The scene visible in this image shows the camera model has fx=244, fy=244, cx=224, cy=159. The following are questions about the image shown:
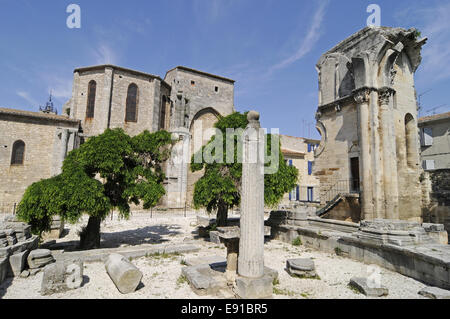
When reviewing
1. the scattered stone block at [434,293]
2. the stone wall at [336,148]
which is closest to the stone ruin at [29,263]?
the scattered stone block at [434,293]

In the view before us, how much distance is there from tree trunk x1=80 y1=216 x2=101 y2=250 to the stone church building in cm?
772

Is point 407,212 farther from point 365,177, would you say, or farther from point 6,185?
point 6,185

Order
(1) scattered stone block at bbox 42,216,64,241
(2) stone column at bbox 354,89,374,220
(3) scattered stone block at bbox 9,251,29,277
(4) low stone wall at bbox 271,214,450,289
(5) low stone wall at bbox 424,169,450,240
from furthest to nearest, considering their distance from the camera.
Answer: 1. (5) low stone wall at bbox 424,169,450,240
2. (2) stone column at bbox 354,89,374,220
3. (1) scattered stone block at bbox 42,216,64,241
4. (3) scattered stone block at bbox 9,251,29,277
5. (4) low stone wall at bbox 271,214,450,289

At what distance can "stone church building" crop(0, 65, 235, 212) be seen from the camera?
1877 cm

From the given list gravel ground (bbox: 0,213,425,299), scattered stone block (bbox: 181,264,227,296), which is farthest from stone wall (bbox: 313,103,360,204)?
scattered stone block (bbox: 181,264,227,296)

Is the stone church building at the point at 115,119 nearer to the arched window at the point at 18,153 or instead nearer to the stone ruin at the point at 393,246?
the arched window at the point at 18,153

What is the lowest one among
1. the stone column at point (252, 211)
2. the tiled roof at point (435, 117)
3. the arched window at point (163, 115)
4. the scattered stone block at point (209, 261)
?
the scattered stone block at point (209, 261)

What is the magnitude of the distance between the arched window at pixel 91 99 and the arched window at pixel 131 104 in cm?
280

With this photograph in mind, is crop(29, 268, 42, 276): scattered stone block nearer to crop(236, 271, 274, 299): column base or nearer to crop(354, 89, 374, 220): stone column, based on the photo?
crop(236, 271, 274, 299): column base

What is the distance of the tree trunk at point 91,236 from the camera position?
8.41m

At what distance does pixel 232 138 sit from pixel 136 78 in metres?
16.0

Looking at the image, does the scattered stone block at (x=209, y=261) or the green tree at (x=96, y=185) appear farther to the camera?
the green tree at (x=96, y=185)

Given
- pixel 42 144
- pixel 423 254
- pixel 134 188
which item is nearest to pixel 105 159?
pixel 134 188
